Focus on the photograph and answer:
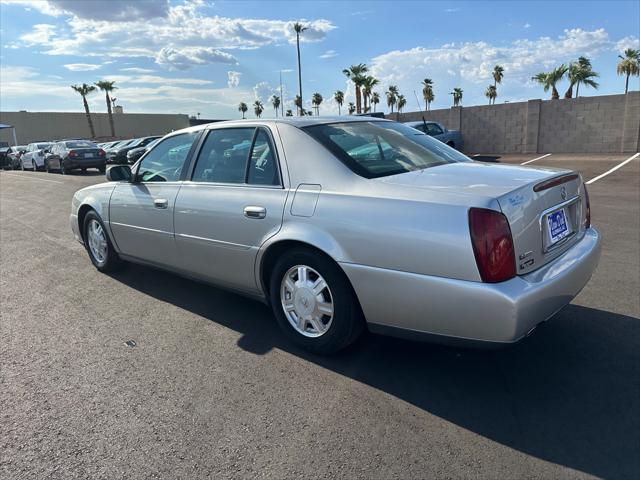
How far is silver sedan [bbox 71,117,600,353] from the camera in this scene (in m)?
2.60

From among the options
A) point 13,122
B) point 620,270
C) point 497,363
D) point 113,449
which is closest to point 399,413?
point 497,363

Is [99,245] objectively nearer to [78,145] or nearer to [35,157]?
[78,145]

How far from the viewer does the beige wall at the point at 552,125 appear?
65.2 ft

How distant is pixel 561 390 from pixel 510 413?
428mm

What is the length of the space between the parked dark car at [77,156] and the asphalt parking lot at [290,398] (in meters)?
18.0

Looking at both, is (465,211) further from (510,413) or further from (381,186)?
(510,413)

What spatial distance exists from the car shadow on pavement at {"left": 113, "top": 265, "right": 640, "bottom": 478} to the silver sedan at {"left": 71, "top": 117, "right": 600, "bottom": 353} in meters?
0.34

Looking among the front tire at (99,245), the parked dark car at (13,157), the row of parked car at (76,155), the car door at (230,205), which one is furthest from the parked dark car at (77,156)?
the car door at (230,205)

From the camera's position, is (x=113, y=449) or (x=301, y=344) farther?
(x=301, y=344)

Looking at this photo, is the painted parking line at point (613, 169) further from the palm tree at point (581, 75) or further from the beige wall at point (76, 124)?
the beige wall at point (76, 124)

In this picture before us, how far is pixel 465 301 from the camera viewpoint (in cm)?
258

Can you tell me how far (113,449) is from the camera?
2.51 meters

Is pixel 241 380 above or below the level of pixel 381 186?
below

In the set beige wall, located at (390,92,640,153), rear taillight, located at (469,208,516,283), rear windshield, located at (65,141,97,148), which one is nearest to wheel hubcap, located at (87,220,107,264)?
rear taillight, located at (469,208,516,283)
